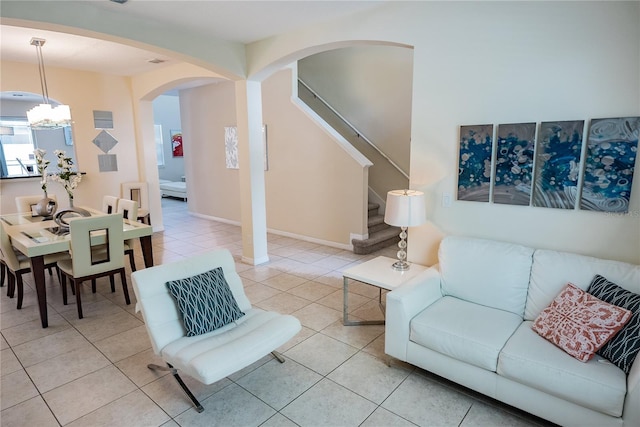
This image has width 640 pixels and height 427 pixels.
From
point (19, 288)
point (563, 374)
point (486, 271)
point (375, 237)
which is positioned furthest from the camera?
point (375, 237)

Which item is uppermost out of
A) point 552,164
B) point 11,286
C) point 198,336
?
point 552,164

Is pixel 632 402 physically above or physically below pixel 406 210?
below

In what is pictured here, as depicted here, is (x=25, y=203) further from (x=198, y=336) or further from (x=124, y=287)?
(x=198, y=336)

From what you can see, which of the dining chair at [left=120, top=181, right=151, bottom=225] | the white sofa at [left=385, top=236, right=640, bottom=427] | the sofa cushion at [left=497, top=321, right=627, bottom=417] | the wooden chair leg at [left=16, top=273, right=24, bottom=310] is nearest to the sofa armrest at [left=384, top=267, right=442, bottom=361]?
the white sofa at [left=385, top=236, right=640, bottom=427]

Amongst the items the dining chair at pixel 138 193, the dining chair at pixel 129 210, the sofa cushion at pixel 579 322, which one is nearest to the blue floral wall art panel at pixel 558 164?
the sofa cushion at pixel 579 322

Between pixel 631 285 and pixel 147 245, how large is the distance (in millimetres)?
4173

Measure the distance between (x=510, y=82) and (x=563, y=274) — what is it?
1.40 m

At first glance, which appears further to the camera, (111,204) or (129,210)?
(111,204)

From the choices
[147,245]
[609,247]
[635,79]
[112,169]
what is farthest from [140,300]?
[112,169]

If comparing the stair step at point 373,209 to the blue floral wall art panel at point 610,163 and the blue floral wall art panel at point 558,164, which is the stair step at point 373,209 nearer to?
the blue floral wall art panel at point 558,164

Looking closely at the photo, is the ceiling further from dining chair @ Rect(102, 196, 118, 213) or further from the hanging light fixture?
dining chair @ Rect(102, 196, 118, 213)

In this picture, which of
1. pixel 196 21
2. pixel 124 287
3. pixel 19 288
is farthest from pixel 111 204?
pixel 196 21

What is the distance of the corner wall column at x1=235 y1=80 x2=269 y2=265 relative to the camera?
4.54 meters

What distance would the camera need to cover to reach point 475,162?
2795mm
